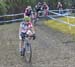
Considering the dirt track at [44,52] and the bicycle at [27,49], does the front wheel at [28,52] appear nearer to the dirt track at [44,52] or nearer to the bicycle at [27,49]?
the bicycle at [27,49]

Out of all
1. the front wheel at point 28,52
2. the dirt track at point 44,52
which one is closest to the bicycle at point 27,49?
the front wheel at point 28,52

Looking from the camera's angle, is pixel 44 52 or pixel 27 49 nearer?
pixel 27 49

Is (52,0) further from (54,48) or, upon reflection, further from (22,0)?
(54,48)

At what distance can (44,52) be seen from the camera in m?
14.1

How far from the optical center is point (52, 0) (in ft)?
134

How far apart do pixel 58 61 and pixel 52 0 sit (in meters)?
29.2

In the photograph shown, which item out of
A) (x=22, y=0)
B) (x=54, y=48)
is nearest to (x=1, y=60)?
(x=54, y=48)

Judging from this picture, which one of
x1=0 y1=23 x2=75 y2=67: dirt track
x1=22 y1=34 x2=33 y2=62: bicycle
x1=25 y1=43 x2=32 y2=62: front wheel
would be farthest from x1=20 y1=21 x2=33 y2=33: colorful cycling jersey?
x1=0 y1=23 x2=75 y2=67: dirt track

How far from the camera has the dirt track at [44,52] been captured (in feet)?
39.1

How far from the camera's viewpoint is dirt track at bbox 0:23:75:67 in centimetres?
1192

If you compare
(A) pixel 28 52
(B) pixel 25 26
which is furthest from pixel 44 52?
(A) pixel 28 52

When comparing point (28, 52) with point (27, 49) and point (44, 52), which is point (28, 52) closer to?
point (27, 49)

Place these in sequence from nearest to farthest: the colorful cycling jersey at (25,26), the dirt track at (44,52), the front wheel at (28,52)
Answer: the front wheel at (28,52) → the dirt track at (44,52) → the colorful cycling jersey at (25,26)

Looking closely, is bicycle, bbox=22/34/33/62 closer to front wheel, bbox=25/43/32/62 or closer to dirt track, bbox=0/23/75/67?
front wheel, bbox=25/43/32/62
